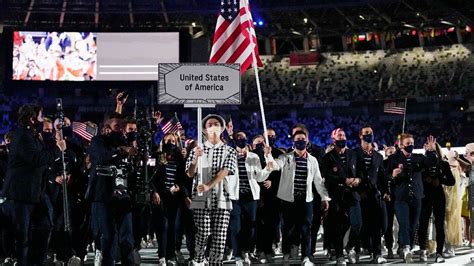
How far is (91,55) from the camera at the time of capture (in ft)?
126

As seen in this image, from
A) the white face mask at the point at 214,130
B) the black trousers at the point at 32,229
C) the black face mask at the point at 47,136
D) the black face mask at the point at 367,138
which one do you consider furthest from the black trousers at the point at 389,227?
the black trousers at the point at 32,229

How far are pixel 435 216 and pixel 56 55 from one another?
2895 cm

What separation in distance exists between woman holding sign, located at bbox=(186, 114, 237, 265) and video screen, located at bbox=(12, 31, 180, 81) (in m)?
28.5

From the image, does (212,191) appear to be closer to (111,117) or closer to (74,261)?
(111,117)

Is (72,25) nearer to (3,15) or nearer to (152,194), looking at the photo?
(3,15)

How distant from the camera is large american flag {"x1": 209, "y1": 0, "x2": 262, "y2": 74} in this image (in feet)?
41.1

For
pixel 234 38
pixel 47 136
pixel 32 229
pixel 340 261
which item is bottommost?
pixel 340 261

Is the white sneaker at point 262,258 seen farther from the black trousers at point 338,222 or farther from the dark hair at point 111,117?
the dark hair at point 111,117

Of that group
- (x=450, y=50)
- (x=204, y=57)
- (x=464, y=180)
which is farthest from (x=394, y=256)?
(x=450, y=50)

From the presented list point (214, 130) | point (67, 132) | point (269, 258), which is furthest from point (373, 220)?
point (67, 132)

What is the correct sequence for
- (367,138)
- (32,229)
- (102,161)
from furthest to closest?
(367,138) → (32,229) → (102,161)

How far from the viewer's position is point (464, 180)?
1717 centimetres

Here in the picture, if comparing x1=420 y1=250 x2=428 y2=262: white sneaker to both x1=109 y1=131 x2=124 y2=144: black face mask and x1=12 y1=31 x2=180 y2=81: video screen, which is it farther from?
x1=12 y1=31 x2=180 y2=81: video screen

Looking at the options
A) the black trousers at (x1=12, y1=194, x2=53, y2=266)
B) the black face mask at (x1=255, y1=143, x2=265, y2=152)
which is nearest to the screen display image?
the black face mask at (x1=255, y1=143, x2=265, y2=152)
